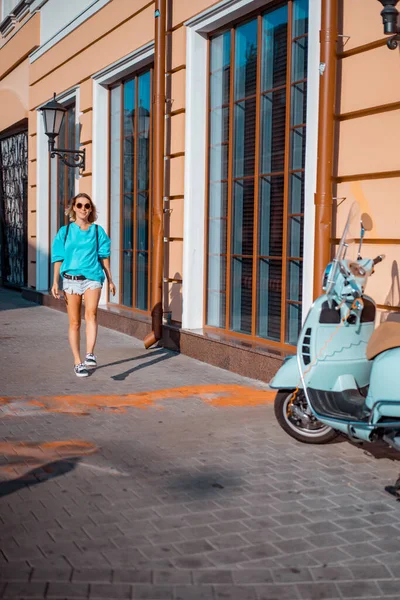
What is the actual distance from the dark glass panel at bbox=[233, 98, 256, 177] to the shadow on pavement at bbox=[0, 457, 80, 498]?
Result: 4523 millimetres

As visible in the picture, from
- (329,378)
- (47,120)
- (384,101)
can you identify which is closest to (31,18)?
(47,120)

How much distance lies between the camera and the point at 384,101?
665 centimetres

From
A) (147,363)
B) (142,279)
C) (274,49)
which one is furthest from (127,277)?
(274,49)

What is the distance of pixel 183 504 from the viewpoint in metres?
4.37

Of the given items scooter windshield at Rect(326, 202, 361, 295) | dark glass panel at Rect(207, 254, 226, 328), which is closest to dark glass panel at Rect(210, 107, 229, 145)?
dark glass panel at Rect(207, 254, 226, 328)

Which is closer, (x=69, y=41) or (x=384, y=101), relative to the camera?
(x=384, y=101)

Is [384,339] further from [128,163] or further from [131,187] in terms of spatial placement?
[128,163]

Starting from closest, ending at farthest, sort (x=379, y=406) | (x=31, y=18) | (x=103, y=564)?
1. (x=103, y=564)
2. (x=379, y=406)
3. (x=31, y=18)

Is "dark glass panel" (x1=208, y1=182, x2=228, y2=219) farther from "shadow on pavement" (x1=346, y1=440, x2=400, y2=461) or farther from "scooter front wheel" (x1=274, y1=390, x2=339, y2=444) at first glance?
"shadow on pavement" (x1=346, y1=440, x2=400, y2=461)

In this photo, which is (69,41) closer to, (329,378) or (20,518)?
(329,378)

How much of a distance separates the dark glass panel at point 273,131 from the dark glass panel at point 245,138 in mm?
201

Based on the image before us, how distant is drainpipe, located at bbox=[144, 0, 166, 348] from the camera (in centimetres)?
1000

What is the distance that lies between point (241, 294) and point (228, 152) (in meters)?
1.60

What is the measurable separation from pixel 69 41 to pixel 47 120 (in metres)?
1.62
